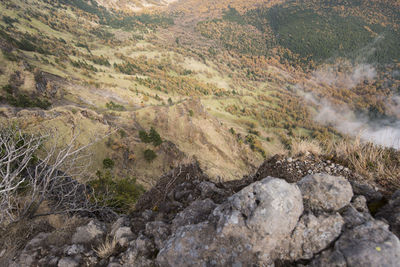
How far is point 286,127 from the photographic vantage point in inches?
2270

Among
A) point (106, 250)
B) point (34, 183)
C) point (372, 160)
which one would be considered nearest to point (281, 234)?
point (106, 250)

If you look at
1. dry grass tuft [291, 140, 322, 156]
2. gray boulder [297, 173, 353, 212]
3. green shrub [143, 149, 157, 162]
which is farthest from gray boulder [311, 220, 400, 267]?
green shrub [143, 149, 157, 162]

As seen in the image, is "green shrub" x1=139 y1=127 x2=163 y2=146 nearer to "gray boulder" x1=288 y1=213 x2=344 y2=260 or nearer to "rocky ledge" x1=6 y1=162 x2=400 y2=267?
"rocky ledge" x1=6 y1=162 x2=400 y2=267

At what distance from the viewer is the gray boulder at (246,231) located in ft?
5.98

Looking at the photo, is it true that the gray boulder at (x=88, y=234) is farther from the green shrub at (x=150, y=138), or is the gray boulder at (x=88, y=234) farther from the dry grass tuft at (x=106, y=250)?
the green shrub at (x=150, y=138)

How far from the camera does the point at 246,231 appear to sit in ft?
6.17

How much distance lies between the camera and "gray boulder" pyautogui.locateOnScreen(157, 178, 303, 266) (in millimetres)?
1824

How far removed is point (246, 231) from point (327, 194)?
1.12 m

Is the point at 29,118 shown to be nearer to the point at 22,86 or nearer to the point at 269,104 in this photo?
the point at 22,86

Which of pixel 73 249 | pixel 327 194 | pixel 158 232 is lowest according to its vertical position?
pixel 73 249

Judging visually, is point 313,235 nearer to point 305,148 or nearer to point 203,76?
point 305,148

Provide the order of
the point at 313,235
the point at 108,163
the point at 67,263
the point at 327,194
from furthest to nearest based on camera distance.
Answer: the point at 108,163
the point at 67,263
the point at 327,194
the point at 313,235

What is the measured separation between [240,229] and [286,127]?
62.4 meters

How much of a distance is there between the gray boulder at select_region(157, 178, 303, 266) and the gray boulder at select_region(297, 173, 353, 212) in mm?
284
